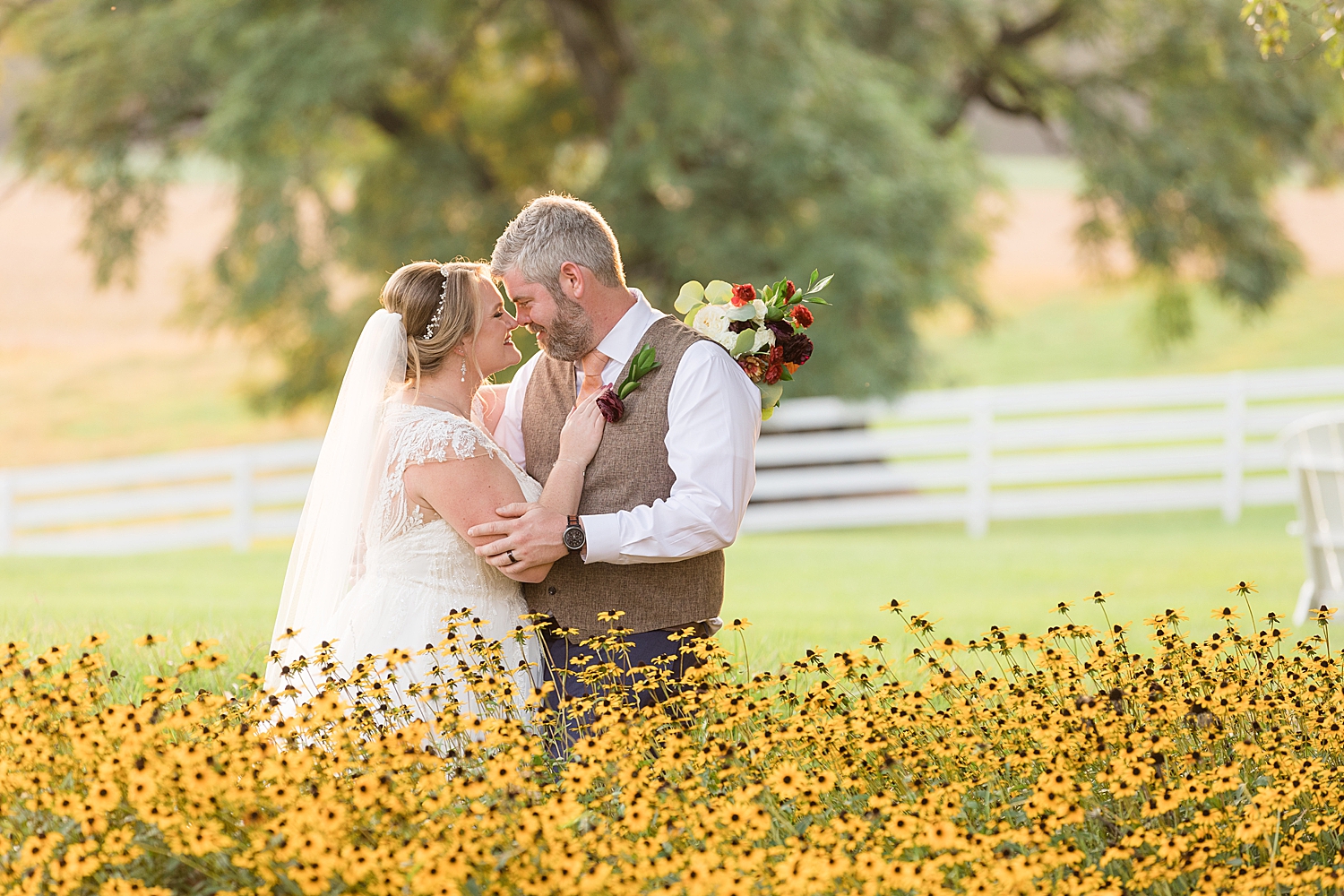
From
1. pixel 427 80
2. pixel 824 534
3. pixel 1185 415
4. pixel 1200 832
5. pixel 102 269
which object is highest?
pixel 427 80

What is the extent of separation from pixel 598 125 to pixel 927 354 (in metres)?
4.15

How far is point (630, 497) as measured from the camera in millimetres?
3893

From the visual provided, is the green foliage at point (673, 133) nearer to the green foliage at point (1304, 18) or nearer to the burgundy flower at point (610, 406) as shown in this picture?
the green foliage at point (1304, 18)

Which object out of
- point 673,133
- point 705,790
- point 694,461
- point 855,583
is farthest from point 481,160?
point 705,790

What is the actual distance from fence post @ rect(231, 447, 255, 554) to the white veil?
10182mm

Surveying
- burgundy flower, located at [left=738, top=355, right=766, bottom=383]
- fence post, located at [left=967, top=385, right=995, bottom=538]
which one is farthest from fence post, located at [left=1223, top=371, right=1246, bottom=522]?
burgundy flower, located at [left=738, top=355, right=766, bottom=383]

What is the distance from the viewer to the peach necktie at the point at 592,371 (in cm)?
404

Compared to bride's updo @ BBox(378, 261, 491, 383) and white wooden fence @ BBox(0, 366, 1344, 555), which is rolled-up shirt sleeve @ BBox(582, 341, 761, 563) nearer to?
bride's updo @ BBox(378, 261, 491, 383)

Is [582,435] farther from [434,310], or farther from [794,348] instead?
[794,348]

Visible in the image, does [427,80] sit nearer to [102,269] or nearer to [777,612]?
[102,269]

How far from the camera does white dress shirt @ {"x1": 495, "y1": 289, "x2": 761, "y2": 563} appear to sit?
3.71m

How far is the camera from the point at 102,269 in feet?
41.3

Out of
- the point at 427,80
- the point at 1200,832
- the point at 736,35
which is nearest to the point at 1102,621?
the point at 1200,832

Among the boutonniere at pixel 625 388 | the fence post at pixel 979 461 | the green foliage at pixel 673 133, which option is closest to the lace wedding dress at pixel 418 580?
the boutonniere at pixel 625 388
